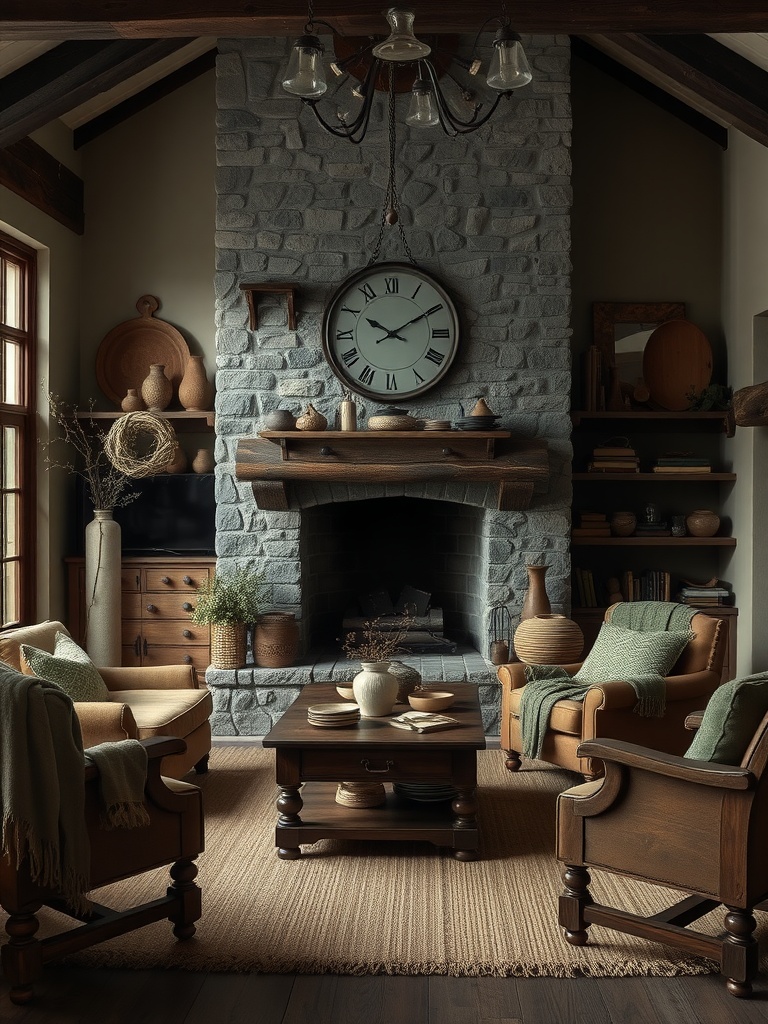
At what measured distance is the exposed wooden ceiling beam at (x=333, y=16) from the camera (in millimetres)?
3760

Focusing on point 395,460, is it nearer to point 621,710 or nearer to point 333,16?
point 621,710

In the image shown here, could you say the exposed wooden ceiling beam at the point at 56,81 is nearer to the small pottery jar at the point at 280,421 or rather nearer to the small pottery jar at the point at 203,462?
the small pottery jar at the point at 280,421

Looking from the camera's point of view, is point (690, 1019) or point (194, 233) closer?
point (690, 1019)

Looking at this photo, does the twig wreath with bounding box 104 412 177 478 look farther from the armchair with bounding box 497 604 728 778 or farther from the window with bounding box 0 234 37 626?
the armchair with bounding box 497 604 728 778

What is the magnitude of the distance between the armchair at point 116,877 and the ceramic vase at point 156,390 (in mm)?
3605

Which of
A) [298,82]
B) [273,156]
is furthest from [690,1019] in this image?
[273,156]

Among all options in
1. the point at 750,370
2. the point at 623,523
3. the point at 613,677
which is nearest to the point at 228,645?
the point at 613,677

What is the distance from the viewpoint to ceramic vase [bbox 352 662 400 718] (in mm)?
4164

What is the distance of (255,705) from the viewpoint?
574 cm

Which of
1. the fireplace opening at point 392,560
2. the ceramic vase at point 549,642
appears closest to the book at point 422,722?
the ceramic vase at point 549,642

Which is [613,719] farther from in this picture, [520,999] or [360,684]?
[520,999]

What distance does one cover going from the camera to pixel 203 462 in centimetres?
657

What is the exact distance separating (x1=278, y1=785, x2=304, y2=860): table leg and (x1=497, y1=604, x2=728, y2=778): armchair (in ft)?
3.98

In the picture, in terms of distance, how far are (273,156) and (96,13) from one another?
2.07 metres
